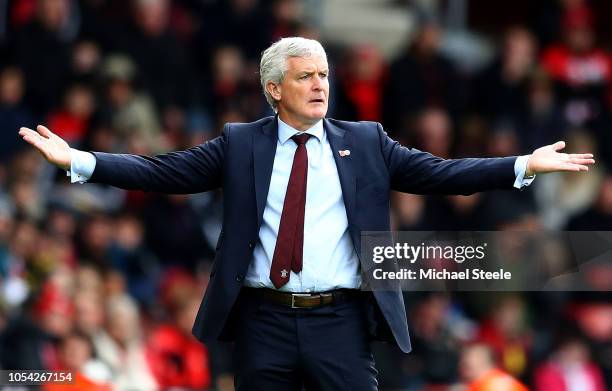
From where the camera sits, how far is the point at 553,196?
40.7ft

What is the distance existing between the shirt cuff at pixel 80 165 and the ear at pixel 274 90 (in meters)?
0.79

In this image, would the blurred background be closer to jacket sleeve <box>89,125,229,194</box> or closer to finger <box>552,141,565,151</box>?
jacket sleeve <box>89,125,229,194</box>

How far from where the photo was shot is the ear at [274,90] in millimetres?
6172

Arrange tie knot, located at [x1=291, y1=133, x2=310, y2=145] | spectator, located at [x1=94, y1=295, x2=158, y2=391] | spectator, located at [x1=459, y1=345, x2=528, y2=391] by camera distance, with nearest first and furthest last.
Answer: tie knot, located at [x1=291, y1=133, x2=310, y2=145]
spectator, located at [x1=459, y1=345, x2=528, y2=391]
spectator, located at [x1=94, y1=295, x2=158, y2=391]

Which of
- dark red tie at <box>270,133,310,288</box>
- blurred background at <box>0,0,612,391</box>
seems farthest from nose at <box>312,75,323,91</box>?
blurred background at <box>0,0,612,391</box>

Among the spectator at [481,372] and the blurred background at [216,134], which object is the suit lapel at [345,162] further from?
the spectator at [481,372]

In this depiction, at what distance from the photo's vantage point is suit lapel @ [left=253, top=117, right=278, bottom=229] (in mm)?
6035

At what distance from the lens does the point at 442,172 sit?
6035 mm

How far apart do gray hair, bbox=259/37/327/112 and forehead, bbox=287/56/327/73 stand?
0.6 inches

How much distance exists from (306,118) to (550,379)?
5.36 meters

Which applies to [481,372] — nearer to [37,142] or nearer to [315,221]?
[315,221]

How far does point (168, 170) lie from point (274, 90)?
551 mm

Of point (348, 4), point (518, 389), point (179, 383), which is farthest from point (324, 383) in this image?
point (348, 4)

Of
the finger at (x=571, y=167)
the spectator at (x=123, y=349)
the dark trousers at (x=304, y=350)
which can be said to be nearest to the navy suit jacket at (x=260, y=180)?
the dark trousers at (x=304, y=350)
